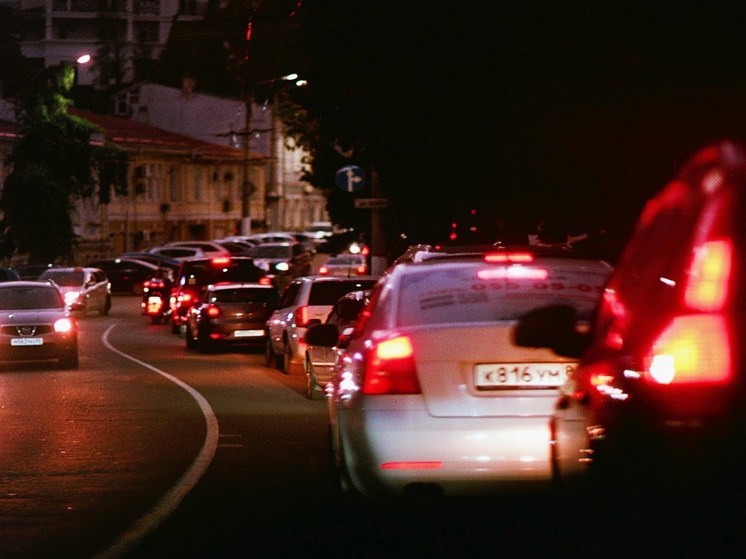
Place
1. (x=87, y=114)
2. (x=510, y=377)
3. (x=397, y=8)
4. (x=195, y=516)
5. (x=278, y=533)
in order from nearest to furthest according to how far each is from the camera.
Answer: (x=510, y=377), (x=278, y=533), (x=195, y=516), (x=397, y=8), (x=87, y=114)

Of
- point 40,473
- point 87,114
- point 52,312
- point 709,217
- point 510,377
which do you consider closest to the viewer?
point 709,217

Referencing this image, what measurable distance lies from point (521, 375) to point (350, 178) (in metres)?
25.6

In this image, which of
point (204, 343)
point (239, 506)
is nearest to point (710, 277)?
point (239, 506)

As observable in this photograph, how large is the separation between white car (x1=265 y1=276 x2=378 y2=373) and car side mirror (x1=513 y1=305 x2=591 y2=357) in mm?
16017

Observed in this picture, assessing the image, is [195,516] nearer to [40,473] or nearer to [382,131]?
[40,473]

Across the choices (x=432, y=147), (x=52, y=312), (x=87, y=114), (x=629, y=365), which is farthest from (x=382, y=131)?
(x=87, y=114)

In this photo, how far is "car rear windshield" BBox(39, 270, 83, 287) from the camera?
45.5 metres

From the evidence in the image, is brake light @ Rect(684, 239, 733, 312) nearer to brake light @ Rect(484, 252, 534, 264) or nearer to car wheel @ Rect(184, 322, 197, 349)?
brake light @ Rect(484, 252, 534, 264)

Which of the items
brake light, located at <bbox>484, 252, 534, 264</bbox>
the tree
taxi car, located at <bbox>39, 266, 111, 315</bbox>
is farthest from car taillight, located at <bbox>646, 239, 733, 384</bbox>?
the tree

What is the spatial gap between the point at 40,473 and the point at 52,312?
14.3m

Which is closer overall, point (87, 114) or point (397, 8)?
point (397, 8)

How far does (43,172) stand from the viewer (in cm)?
6022

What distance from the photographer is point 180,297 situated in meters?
36.9

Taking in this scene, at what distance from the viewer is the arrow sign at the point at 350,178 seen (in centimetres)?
3391
